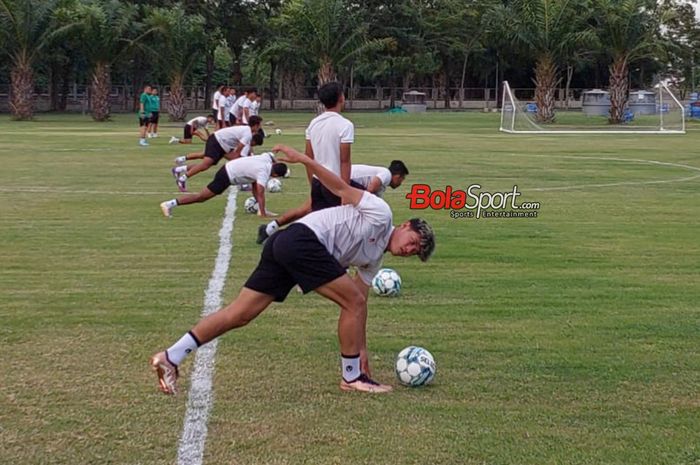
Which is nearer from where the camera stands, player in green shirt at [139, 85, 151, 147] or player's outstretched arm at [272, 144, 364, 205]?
player's outstretched arm at [272, 144, 364, 205]

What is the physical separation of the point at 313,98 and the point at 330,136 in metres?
68.4

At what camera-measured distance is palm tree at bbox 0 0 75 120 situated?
1827 inches

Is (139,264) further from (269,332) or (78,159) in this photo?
(78,159)

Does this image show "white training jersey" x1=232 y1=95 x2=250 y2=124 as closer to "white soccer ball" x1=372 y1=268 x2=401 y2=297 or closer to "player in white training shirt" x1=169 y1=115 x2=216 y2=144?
"player in white training shirt" x1=169 y1=115 x2=216 y2=144

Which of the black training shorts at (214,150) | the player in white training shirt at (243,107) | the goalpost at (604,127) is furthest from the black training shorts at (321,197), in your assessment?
the goalpost at (604,127)

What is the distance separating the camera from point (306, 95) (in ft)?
253

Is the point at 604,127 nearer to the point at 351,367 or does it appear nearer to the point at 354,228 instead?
the point at 351,367

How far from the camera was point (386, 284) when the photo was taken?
27.9 ft

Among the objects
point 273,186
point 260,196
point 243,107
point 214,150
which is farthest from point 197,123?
point 260,196

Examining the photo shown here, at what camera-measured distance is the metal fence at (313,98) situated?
228 ft

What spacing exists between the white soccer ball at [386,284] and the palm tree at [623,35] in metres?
39.3

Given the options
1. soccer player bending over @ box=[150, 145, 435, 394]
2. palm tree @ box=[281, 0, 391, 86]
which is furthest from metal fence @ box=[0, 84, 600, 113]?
soccer player bending over @ box=[150, 145, 435, 394]

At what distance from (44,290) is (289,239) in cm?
410

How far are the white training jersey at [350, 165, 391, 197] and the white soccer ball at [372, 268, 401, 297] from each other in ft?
2.83
